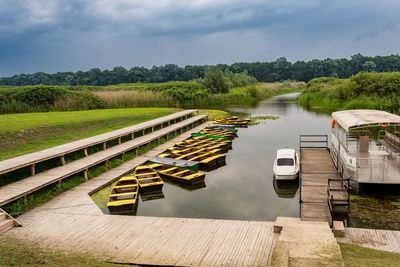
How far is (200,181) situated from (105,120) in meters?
16.6

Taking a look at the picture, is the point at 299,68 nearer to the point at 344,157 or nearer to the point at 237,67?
the point at 237,67

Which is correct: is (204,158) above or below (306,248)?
below

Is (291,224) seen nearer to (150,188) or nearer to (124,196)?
(124,196)

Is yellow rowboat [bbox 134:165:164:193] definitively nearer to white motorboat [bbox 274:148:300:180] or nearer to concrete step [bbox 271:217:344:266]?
white motorboat [bbox 274:148:300:180]

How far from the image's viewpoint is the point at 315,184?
53.6ft

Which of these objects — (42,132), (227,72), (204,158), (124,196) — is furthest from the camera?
(227,72)

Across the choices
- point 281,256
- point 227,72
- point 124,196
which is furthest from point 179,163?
point 227,72

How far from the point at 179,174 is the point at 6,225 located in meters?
9.59

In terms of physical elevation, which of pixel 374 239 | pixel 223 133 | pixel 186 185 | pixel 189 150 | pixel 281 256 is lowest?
pixel 186 185

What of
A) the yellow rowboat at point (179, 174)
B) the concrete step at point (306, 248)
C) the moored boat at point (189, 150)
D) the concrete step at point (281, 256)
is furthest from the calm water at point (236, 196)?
the concrete step at point (281, 256)

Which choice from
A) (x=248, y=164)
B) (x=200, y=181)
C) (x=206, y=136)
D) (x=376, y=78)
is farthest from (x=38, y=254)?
(x=376, y=78)

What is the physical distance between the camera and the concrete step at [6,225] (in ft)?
36.5

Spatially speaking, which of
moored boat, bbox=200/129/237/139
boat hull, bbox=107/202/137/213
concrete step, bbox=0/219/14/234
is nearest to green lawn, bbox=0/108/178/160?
concrete step, bbox=0/219/14/234

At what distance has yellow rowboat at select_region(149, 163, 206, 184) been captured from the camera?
18.2m
